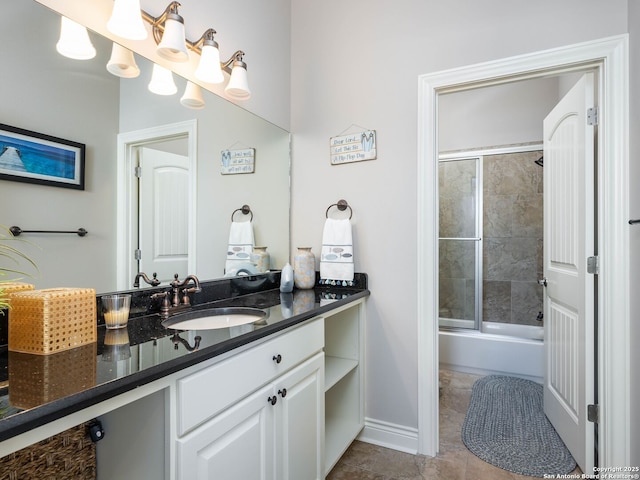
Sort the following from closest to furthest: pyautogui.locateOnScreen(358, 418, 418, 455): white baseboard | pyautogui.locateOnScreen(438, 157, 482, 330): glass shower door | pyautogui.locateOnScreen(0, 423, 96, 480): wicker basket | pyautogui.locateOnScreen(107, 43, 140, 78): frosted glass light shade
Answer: pyautogui.locateOnScreen(0, 423, 96, 480): wicker basket
pyautogui.locateOnScreen(107, 43, 140, 78): frosted glass light shade
pyautogui.locateOnScreen(358, 418, 418, 455): white baseboard
pyautogui.locateOnScreen(438, 157, 482, 330): glass shower door

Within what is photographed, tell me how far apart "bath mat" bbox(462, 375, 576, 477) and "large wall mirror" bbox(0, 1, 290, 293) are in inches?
68.3

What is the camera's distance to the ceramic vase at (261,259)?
2109 mm

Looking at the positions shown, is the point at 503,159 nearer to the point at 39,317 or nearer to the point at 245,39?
the point at 245,39

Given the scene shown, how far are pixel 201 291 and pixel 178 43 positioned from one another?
1013 mm

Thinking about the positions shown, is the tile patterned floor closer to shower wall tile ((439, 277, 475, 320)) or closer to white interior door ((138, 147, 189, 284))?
white interior door ((138, 147, 189, 284))

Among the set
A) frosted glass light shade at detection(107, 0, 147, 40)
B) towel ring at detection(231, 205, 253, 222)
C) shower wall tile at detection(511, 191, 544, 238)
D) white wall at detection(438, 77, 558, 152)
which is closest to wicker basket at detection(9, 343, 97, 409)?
frosted glass light shade at detection(107, 0, 147, 40)

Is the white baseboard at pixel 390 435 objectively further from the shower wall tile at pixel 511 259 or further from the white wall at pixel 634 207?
the shower wall tile at pixel 511 259

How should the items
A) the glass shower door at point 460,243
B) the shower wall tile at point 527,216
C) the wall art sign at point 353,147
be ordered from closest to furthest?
the wall art sign at point 353,147 < the shower wall tile at point 527,216 < the glass shower door at point 460,243

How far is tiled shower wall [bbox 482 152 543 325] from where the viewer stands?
3508 mm

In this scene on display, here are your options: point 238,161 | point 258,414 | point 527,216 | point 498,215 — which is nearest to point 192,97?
point 238,161

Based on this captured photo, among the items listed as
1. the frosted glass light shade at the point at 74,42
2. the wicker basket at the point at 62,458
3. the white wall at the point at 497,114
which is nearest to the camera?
the wicker basket at the point at 62,458

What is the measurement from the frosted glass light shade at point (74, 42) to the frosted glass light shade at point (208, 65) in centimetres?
46

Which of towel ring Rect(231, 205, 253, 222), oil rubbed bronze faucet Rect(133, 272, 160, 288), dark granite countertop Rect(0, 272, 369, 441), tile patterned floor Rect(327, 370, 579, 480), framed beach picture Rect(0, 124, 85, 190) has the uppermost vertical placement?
framed beach picture Rect(0, 124, 85, 190)

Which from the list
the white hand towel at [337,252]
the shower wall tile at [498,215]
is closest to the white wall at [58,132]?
the white hand towel at [337,252]
